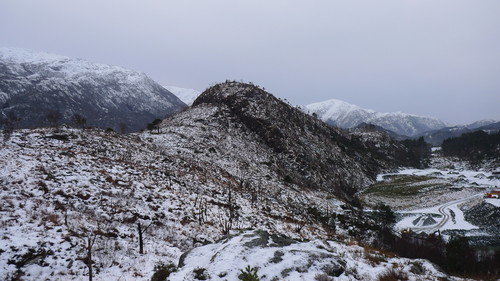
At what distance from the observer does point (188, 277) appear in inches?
409

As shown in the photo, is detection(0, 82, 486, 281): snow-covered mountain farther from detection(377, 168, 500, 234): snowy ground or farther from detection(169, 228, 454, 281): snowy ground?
detection(377, 168, 500, 234): snowy ground

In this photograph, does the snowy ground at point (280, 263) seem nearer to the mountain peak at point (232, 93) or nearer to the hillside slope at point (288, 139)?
the hillside slope at point (288, 139)

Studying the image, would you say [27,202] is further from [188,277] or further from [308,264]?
[308,264]

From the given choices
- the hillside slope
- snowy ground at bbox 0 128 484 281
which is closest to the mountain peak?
the hillside slope

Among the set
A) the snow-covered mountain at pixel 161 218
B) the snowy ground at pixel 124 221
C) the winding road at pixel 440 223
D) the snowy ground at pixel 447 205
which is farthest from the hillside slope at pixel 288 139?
the snowy ground at pixel 124 221

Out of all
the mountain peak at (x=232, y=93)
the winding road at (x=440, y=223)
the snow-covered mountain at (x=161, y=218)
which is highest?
the mountain peak at (x=232, y=93)

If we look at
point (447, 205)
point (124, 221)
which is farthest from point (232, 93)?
point (124, 221)

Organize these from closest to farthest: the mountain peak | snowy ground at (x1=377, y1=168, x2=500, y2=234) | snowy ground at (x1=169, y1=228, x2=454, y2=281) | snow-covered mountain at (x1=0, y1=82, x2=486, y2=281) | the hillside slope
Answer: snowy ground at (x1=169, y1=228, x2=454, y2=281), snow-covered mountain at (x1=0, y1=82, x2=486, y2=281), snowy ground at (x1=377, y1=168, x2=500, y2=234), the hillside slope, the mountain peak

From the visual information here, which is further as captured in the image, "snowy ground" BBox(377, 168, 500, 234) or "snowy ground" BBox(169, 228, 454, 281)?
"snowy ground" BBox(377, 168, 500, 234)

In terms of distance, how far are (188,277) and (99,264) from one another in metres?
5.70

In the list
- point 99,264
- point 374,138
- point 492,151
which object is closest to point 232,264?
point 99,264

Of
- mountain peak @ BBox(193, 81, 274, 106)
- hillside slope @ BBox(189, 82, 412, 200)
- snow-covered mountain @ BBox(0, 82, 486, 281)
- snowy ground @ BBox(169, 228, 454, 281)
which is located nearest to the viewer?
snowy ground @ BBox(169, 228, 454, 281)

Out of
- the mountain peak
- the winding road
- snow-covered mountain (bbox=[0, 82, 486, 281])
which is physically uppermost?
the mountain peak

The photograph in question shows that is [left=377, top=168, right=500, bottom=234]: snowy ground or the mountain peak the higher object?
the mountain peak
